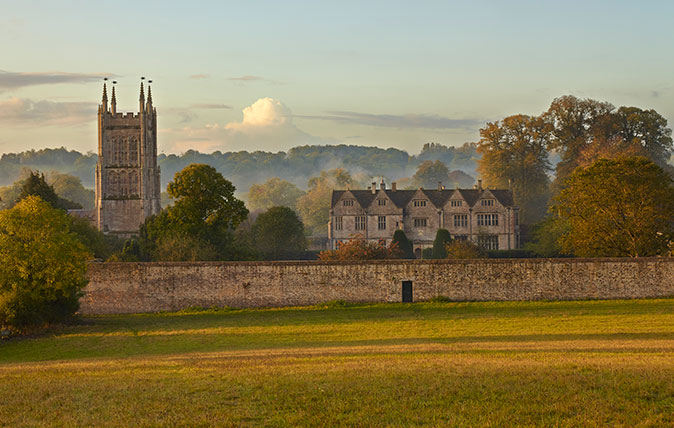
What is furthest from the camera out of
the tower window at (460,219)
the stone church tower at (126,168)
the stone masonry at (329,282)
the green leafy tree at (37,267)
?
the stone church tower at (126,168)

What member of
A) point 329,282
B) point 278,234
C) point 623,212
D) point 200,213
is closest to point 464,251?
point 623,212

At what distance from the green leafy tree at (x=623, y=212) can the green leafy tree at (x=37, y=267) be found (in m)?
30.5

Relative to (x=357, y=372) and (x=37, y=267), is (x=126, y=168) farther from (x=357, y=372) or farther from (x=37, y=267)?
(x=357, y=372)

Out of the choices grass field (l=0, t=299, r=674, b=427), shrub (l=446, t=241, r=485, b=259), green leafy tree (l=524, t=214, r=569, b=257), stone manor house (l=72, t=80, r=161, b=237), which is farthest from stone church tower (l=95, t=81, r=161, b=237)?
grass field (l=0, t=299, r=674, b=427)

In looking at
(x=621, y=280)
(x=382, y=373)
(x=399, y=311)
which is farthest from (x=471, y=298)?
(x=382, y=373)

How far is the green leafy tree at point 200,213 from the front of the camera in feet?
188

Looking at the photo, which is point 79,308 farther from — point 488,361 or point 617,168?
point 617,168

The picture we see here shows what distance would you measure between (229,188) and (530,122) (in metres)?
59.4

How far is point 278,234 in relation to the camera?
270 feet

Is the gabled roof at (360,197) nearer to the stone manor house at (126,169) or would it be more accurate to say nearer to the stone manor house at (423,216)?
the stone manor house at (423,216)

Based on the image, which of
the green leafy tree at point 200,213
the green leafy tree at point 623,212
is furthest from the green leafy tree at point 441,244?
the green leafy tree at point 623,212

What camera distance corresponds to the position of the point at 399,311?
135ft

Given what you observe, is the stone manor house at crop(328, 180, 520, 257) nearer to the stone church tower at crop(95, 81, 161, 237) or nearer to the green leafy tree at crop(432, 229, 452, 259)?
the green leafy tree at crop(432, 229, 452, 259)

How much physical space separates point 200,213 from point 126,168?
4151 cm
